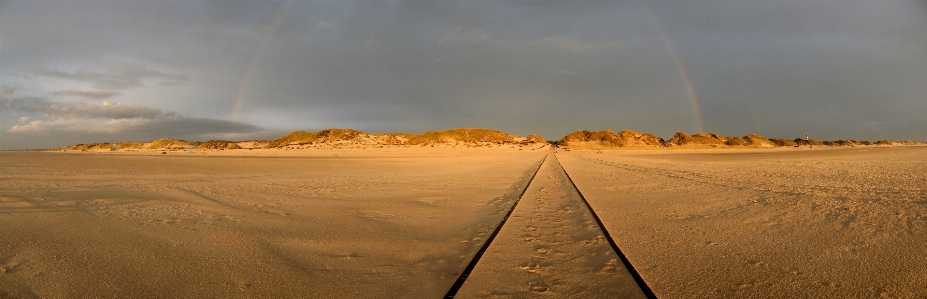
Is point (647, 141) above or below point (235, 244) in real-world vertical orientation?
above

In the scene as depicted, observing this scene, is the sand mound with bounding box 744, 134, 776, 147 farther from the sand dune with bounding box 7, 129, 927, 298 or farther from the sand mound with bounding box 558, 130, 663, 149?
the sand dune with bounding box 7, 129, 927, 298

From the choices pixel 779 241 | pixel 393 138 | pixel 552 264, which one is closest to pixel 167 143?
pixel 393 138

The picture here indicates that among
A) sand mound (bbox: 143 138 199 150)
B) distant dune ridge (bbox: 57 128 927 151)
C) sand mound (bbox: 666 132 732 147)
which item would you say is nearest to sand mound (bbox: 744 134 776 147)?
distant dune ridge (bbox: 57 128 927 151)

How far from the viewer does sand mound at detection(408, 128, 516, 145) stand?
84.0 meters

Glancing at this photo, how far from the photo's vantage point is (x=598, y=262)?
5.17m

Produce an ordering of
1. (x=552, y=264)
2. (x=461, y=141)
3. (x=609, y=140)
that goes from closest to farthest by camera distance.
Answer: (x=552, y=264) → (x=461, y=141) → (x=609, y=140)

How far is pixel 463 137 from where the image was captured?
89312 mm

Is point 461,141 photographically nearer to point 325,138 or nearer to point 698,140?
point 325,138

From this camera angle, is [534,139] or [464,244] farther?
[534,139]

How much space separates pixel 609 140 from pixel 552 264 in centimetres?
9292

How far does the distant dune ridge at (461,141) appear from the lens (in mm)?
79625

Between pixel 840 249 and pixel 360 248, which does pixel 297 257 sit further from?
pixel 840 249

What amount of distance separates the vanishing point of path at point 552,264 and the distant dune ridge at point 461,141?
68.3 metres

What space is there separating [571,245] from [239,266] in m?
4.56
